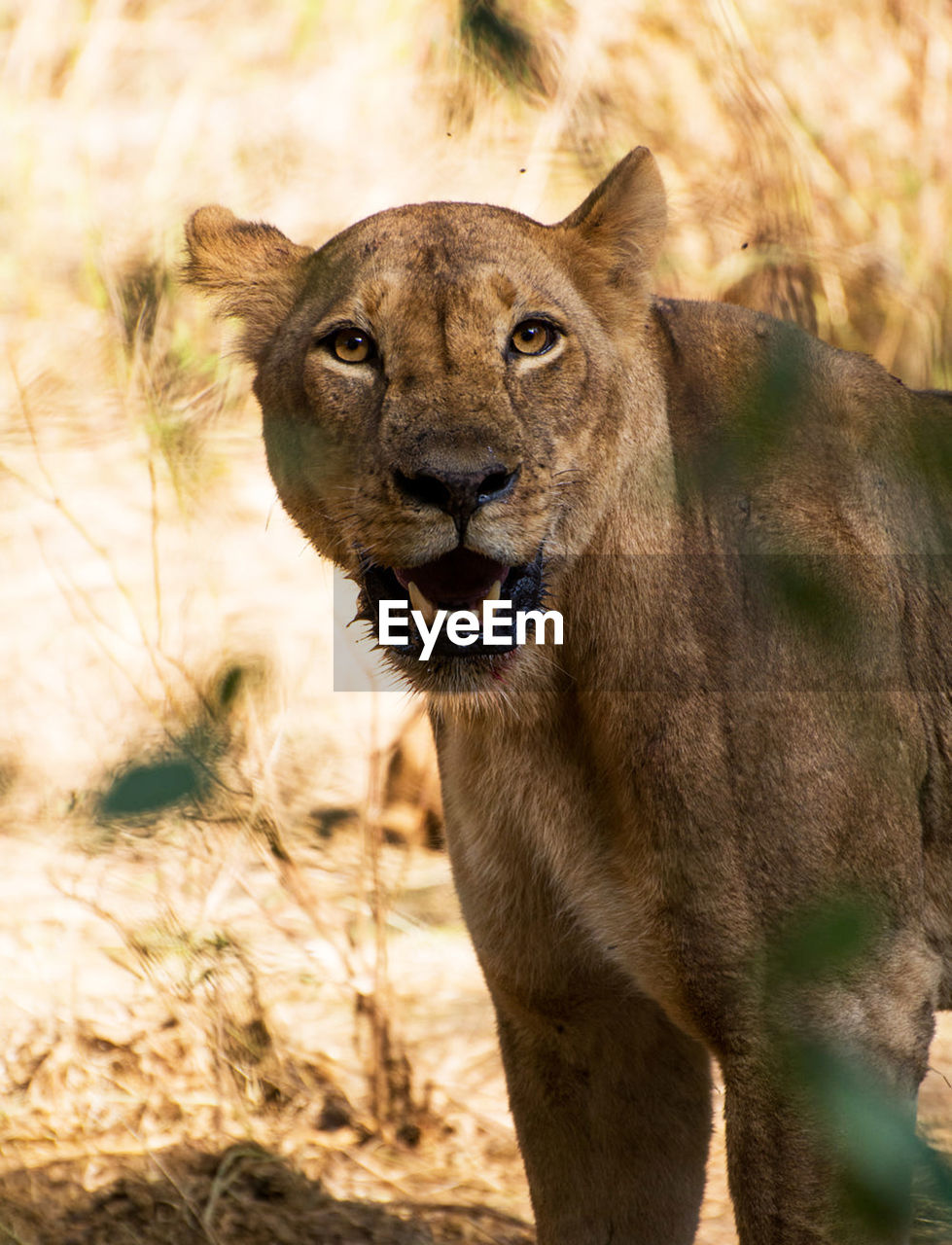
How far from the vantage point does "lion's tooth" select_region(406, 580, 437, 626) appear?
2533 millimetres

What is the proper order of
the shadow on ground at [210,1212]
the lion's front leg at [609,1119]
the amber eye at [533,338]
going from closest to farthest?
1. the amber eye at [533,338]
2. the lion's front leg at [609,1119]
3. the shadow on ground at [210,1212]

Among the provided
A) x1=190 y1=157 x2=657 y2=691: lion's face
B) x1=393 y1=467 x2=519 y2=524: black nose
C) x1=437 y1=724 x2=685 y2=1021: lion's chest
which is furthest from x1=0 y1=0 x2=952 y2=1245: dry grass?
x1=393 y1=467 x2=519 y2=524: black nose

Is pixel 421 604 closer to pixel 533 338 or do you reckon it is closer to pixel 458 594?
pixel 458 594

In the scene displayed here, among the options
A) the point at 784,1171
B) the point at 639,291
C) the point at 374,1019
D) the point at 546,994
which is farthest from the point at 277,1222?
the point at 639,291

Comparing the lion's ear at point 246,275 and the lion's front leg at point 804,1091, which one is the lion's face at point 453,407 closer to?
the lion's ear at point 246,275

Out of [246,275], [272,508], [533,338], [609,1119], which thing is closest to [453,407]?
[533,338]

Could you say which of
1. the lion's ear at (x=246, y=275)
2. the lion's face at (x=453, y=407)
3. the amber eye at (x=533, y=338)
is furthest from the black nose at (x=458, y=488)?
the lion's ear at (x=246, y=275)

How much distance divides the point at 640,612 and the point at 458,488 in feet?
2.29

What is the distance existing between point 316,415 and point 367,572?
0.36m

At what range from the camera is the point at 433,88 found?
5.79m

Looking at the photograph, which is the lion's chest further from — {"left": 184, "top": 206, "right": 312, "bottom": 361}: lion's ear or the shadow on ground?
the shadow on ground

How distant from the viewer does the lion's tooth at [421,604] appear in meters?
2.53

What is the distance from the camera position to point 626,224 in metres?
3.01

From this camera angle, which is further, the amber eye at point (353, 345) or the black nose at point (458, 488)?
the amber eye at point (353, 345)
